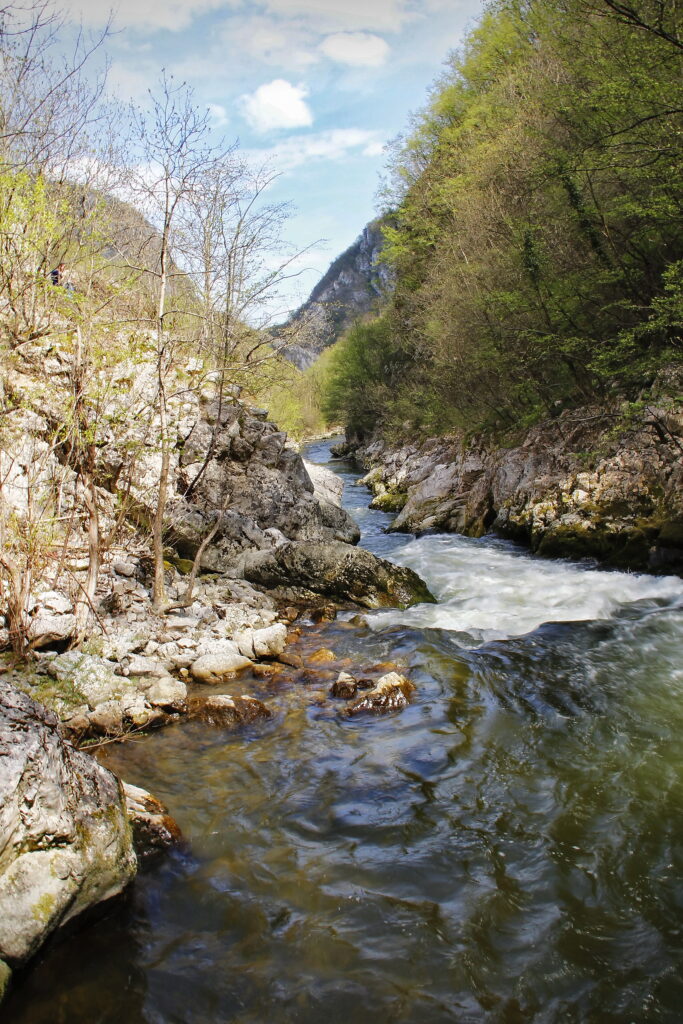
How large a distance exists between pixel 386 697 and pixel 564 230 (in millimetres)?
11643

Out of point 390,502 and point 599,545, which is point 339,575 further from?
point 390,502

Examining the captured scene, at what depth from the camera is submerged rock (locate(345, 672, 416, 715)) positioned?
575 centimetres

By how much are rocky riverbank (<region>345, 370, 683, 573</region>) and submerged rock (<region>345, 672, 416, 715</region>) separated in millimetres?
5798

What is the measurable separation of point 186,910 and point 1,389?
4.91m

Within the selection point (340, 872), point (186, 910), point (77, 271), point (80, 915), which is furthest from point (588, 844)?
point (77, 271)

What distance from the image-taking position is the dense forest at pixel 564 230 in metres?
9.16

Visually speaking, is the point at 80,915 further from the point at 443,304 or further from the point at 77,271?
the point at 443,304

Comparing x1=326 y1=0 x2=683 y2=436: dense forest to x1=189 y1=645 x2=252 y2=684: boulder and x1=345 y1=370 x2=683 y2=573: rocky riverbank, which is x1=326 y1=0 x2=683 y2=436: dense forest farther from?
x1=189 y1=645 x2=252 y2=684: boulder

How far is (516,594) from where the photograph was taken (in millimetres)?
9234

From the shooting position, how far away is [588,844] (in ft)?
12.3

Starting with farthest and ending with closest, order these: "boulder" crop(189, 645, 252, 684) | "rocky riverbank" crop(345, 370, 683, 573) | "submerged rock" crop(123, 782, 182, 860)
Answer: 1. "rocky riverbank" crop(345, 370, 683, 573)
2. "boulder" crop(189, 645, 252, 684)
3. "submerged rock" crop(123, 782, 182, 860)

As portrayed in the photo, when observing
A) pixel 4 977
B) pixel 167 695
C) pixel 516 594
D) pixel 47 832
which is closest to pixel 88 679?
pixel 167 695

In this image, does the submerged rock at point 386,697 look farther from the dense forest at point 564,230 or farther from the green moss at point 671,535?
the dense forest at point 564,230

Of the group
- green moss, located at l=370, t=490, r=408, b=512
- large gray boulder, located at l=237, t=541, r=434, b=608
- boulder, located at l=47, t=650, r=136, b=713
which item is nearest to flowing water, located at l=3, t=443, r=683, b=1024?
boulder, located at l=47, t=650, r=136, b=713
